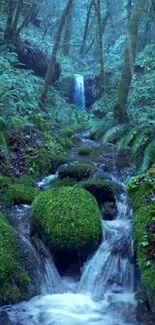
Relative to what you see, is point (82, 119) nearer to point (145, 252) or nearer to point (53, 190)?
point (53, 190)

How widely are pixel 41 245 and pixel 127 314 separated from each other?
68.9 inches

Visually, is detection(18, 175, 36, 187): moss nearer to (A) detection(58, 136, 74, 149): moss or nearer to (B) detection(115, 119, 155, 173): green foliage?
(B) detection(115, 119, 155, 173): green foliage

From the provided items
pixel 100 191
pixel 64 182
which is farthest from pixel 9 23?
pixel 100 191

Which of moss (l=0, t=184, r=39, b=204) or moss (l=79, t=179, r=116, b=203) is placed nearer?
moss (l=0, t=184, r=39, b=204)

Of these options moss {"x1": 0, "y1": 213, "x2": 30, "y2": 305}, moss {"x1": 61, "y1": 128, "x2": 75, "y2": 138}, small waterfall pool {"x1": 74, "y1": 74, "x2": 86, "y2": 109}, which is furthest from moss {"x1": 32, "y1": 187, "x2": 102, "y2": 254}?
small waterfall pool {"x1": 74, "y1": 74, "x2": 86, "y2": 109}

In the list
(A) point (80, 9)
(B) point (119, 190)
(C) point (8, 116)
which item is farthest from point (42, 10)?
(B) point (119, 190)

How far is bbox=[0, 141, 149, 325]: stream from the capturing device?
512cm

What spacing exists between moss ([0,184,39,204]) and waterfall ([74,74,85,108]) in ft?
43.7

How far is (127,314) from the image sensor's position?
16.9 feet

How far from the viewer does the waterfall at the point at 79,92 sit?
20.8m

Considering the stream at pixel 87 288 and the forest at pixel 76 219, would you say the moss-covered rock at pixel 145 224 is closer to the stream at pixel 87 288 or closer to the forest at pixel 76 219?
the forest at pixel 76 219

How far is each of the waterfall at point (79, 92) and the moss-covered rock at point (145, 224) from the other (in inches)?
555

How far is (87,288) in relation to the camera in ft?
19.4

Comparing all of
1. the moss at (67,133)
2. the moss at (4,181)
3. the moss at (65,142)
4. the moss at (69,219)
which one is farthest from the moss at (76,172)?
the moss at (67,133)
